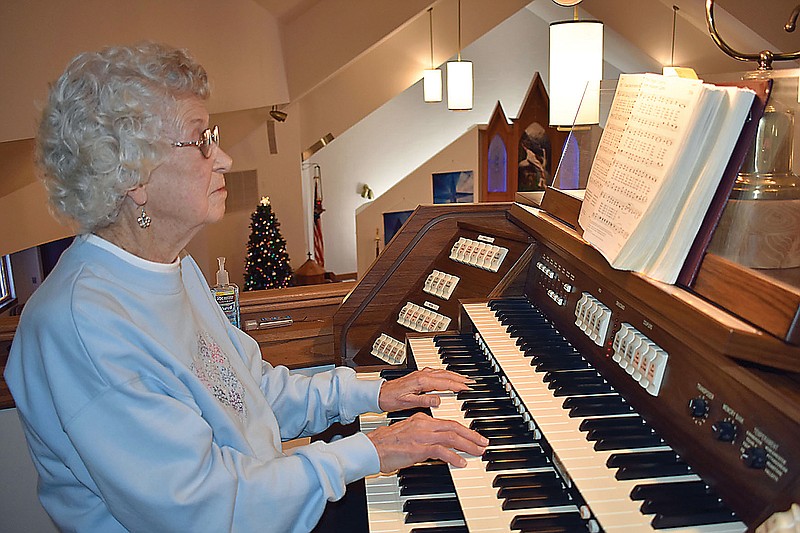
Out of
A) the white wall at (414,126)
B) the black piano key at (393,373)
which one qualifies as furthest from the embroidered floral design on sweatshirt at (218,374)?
the white wall at (414,126)

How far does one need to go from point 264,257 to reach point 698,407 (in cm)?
604

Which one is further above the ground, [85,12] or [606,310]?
[85,12]

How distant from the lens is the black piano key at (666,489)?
1.21 metres

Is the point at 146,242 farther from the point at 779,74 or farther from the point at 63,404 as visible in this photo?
the point at 779,74

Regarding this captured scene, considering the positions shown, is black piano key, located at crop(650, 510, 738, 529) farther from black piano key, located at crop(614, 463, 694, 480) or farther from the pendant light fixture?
the pendant light fixture

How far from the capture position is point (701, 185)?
1274 millimetres

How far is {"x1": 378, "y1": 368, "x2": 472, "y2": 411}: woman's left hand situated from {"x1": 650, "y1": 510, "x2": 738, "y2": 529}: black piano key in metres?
0.63

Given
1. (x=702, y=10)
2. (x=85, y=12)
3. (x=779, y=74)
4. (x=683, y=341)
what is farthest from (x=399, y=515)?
(x=702, y=10)

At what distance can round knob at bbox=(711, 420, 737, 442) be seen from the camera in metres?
1.15

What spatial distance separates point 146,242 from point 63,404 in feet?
1.15

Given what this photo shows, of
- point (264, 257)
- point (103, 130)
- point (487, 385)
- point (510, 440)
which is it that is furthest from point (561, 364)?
point (264, 257)

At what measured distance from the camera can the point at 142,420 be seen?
1.24 m

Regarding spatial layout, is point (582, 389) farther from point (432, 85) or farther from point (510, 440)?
point (432, 85)

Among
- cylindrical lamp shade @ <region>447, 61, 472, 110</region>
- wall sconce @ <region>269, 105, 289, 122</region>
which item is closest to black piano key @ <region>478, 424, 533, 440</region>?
wall sconce @ <region>269, 105, 289, 122</region>
